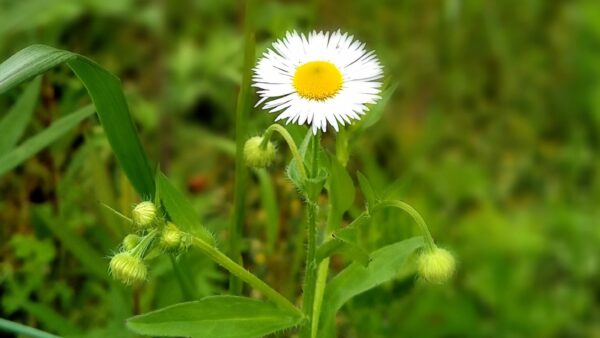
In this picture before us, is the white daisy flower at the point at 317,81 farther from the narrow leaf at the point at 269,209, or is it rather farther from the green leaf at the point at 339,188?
the narrow leaf at the point at 269,209

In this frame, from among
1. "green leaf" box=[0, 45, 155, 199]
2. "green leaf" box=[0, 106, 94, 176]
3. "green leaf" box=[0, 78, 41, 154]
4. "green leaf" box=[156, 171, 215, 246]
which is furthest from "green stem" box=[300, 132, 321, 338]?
"green leaf" box=[0, 78, 41, 154]

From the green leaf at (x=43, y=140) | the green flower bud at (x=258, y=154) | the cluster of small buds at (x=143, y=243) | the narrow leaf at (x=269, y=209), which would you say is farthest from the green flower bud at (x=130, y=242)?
the narrow leaf at (x=269, y=209)

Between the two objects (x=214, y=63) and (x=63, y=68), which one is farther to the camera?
(x=214, y=63)

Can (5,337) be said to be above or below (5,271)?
below

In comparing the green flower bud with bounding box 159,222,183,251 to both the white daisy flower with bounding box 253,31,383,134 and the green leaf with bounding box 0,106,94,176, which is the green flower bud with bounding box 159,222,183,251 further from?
the green leaf with bounding box 0,106,94,176

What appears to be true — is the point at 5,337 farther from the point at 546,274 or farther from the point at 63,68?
the point at 546,274

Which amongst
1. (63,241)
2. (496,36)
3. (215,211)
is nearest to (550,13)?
(496,36)
